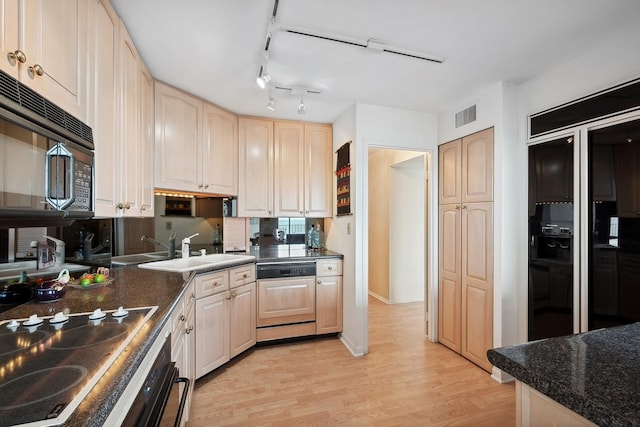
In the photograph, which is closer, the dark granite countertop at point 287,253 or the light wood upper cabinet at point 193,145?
the light wood upper cabinet at point 193,145

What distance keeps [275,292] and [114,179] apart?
5.83 ft

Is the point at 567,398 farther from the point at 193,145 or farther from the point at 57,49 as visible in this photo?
the point at 193,145

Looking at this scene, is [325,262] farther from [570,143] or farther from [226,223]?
[570,143]

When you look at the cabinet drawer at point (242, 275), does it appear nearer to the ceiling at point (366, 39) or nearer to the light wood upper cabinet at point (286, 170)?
the light wood upper cabinet at point (286, 170)

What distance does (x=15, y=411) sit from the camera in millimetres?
599

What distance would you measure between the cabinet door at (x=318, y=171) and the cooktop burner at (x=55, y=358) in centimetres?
231

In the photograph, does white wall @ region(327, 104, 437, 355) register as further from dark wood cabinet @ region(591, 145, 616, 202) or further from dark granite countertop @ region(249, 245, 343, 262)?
dark wood cabinet @ region(591, 145, 616, 202)

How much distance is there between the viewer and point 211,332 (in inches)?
89.4

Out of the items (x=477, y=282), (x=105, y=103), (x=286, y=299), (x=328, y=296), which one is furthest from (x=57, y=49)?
(x=477, y=282)

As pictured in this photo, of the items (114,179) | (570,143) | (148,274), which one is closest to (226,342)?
(148,274)

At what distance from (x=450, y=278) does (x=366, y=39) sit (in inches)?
90.5

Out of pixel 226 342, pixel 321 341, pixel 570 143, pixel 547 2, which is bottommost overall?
pixel 321 341

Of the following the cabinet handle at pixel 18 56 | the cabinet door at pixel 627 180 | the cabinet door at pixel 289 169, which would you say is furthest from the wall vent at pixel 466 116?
the cabinet handle at pixel 18 56

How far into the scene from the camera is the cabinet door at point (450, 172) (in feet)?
8.99
